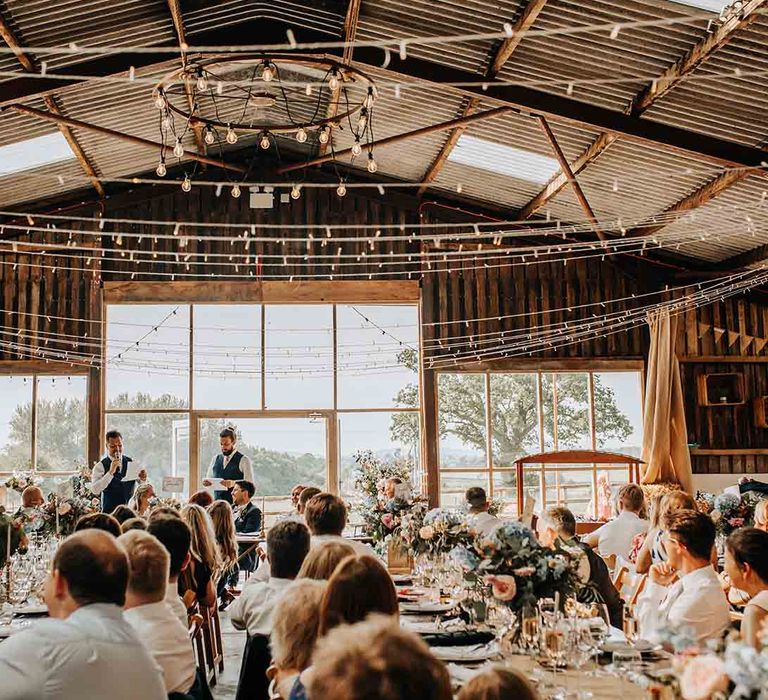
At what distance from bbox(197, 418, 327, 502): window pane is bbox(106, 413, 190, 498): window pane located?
301 millimetres

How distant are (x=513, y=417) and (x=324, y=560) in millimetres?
10321

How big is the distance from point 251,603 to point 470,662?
3.44 feet

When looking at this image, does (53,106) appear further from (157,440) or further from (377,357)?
(377,357)

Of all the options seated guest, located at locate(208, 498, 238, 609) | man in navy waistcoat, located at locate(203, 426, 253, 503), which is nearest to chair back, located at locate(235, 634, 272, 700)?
seated guest, located at locate(208, 498, 238, 609)

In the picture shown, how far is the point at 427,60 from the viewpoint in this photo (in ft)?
31.8

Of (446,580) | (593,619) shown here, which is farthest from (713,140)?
(593,619)

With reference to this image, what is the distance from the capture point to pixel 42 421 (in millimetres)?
13172

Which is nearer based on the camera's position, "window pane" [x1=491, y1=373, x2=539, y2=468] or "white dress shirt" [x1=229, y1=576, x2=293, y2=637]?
"white dress shirt" [x1=229, y1=576, x2=293, y2=637]

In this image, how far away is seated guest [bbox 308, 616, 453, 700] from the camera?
1.37 metres

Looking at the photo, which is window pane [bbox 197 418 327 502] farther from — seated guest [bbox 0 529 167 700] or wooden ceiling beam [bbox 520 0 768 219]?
seated guest [bbox 0 529 167 700]

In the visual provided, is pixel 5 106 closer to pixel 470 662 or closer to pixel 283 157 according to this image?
pixel 283 157

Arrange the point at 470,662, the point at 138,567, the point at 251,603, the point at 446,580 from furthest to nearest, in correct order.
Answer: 1. the point at 446,580
2. the point at 251,603
3. the point at 470,662
4. the point at 138,567

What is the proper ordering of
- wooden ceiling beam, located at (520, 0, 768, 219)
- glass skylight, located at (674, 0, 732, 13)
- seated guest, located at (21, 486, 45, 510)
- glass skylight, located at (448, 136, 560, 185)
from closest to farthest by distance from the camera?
wooden ceiling beam, located at (520, 0, 768, 219)
glass skylight, located at (674, 0, 732, 13)
seated guest, located at (21, 486, 45, 510)
glass skylight, located at (448, 136, 560, 185)

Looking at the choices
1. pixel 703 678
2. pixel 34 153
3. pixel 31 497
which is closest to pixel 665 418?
pixel 31 497
